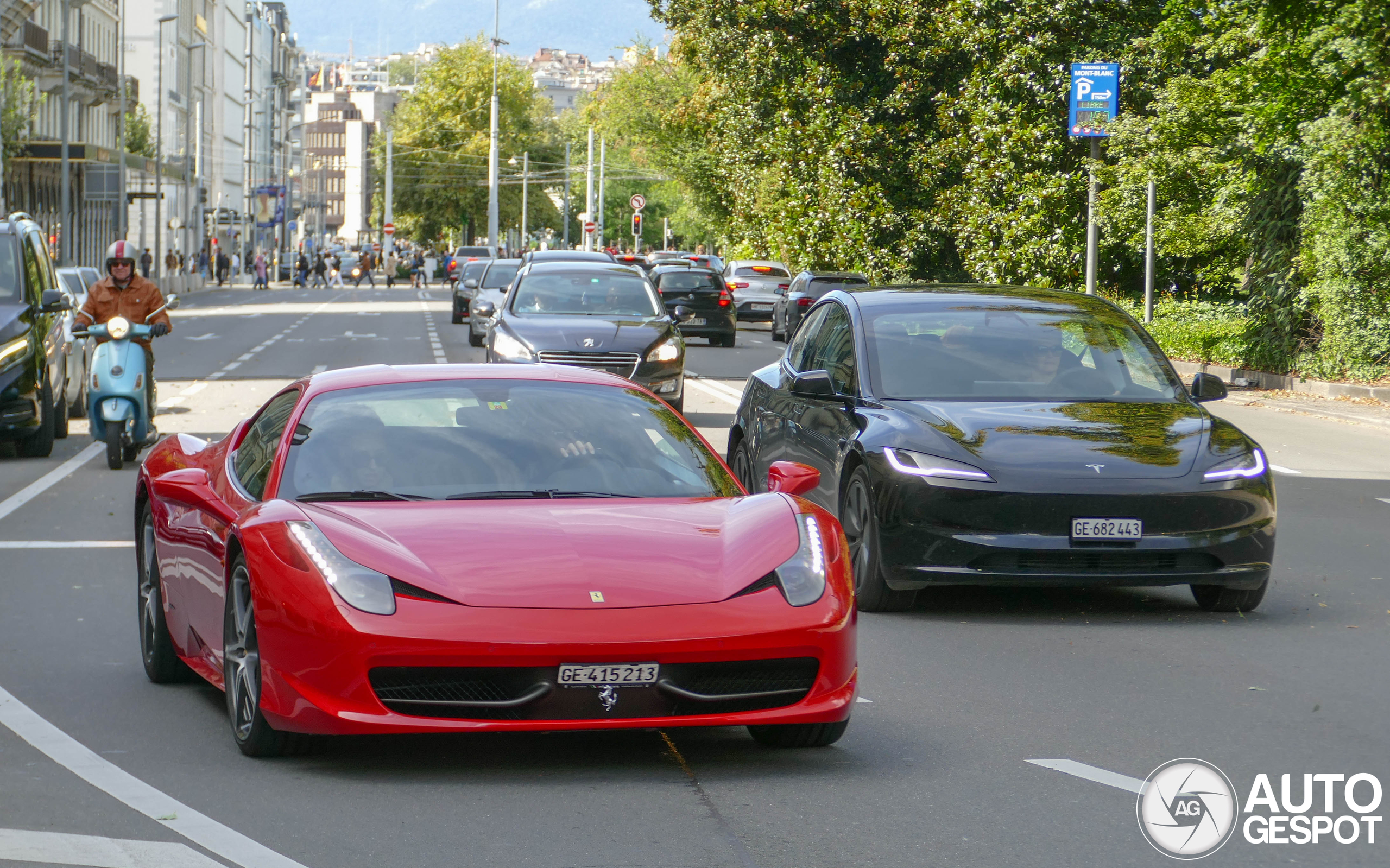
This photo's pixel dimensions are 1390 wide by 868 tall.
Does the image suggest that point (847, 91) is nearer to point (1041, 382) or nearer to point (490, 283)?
point (490, 283)

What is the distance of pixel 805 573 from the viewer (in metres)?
5.95

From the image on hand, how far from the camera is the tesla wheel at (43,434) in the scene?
55.1 ft

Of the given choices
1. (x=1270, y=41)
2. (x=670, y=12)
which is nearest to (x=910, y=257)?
(x=670, y=12)

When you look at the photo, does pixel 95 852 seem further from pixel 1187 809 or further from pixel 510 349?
pixel 510 349

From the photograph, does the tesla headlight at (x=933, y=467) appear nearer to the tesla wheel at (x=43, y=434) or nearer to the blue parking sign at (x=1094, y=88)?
the tesla wheel at (x=43, y=434)

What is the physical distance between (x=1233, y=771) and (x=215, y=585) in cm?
323

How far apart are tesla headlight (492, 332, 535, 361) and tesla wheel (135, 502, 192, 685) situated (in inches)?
435

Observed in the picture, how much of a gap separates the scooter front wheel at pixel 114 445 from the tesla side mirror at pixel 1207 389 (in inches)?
357

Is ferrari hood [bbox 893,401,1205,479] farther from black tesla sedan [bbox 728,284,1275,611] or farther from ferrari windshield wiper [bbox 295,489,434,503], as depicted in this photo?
ferrari windshield wiper [bbox 295,489,434,503]

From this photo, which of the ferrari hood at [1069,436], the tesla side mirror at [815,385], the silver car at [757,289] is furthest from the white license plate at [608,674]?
the silver car at [757,289]

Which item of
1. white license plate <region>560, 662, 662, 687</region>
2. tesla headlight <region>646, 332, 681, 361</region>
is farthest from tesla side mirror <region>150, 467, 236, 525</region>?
tesla headlight <region>646, 332, 681, 361</region>

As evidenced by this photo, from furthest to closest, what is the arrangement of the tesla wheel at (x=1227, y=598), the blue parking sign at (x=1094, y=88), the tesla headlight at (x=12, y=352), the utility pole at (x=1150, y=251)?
the utility pole at (x=1150, y=251) < the blue parking sign at (x=1094, y=88) < the tesla headlight at (x=12, y=352) < the tesla wheel at (x=1227, y=598)

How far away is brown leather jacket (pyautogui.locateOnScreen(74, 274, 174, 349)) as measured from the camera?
16.5 m

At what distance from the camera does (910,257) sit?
144 feet
